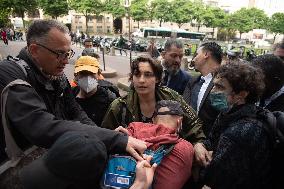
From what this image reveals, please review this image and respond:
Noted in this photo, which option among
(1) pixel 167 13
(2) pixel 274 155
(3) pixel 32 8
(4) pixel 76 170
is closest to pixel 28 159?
(4) pixel 76 170

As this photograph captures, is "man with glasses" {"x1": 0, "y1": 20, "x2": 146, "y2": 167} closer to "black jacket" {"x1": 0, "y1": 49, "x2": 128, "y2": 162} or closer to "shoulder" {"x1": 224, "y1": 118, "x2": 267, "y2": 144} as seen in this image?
"black jacket" {"x1": 0, "y1": 49, "x2": 128, "y2": 162}

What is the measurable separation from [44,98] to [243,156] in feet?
4.69

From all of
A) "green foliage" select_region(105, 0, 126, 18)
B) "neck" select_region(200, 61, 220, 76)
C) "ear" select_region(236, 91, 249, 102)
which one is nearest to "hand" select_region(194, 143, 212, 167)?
"ear" select_region(236, 91, 249, 102)

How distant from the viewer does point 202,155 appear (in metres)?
2.33

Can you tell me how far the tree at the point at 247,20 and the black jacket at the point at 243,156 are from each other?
60.8 meters

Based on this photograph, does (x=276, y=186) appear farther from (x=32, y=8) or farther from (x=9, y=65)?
(x=32, y=8)

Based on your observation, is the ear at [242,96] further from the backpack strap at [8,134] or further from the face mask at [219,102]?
the backpack strap at [8,134]

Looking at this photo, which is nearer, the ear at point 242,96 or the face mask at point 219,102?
the ear at point 242,96

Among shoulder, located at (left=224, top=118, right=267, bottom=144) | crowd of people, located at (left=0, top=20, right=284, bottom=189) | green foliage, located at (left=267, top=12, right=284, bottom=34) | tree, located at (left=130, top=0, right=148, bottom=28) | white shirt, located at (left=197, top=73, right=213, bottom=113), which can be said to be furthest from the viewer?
green foliage, located at (left=267, top=12, right=284, bottom=34)

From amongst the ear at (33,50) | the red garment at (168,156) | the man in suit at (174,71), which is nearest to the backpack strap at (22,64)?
the ear at (33,50)

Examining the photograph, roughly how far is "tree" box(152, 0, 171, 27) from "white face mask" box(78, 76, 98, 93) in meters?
52.3

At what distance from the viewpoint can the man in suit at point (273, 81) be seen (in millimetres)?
2941

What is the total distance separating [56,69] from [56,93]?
0.18m

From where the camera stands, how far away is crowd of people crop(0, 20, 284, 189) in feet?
4.66
